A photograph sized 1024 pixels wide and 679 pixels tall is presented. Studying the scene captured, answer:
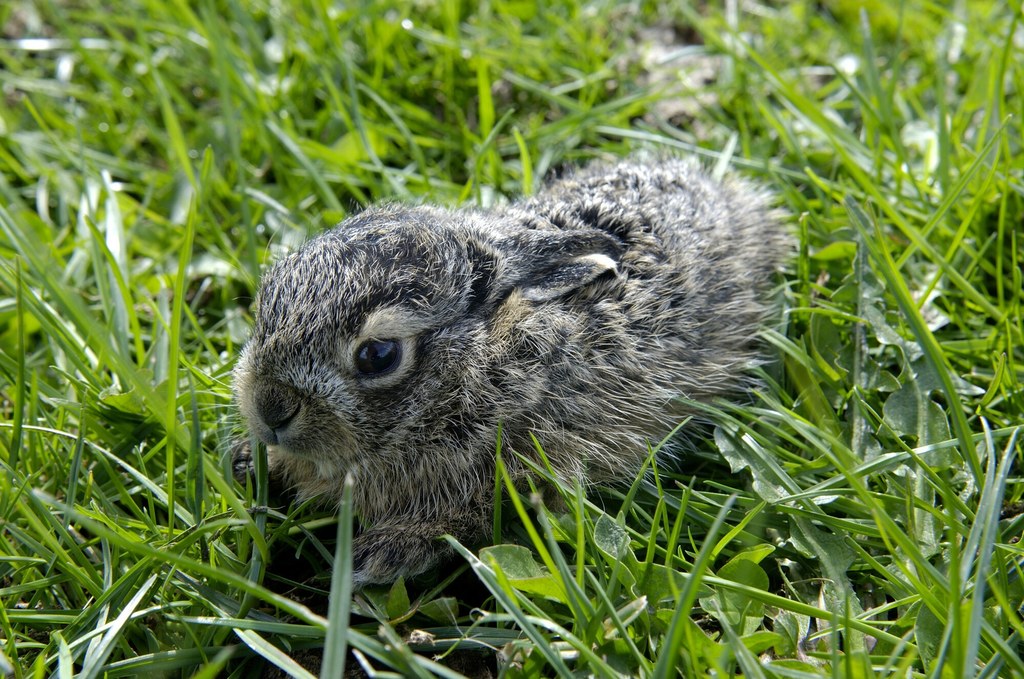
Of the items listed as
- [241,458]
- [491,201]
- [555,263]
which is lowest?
[241,458]

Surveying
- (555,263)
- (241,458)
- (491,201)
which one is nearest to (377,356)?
(555,263)

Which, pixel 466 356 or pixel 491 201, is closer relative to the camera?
pixel 466 356

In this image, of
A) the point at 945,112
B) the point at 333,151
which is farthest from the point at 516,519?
the point at 945,112

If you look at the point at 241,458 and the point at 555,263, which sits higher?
the point at 555,263

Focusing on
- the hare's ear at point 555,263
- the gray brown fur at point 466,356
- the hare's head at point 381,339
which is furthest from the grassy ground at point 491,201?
the hare's ear at point 555,263

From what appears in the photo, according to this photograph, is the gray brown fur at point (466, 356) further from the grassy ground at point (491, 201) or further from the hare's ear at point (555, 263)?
the grassy ground at point (491, 201)

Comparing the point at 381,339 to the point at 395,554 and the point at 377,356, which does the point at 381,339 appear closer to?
the point at 377,356

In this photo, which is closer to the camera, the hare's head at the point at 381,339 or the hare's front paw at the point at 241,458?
the hare's head at the point at 381,339

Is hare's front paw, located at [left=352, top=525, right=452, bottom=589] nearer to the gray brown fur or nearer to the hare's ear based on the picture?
the gray brown fur
